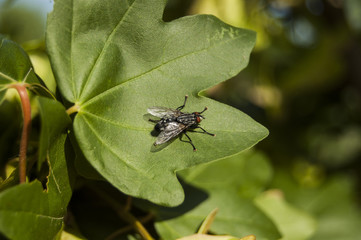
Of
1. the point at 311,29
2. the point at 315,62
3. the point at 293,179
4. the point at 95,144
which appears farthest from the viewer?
the point at 311,29

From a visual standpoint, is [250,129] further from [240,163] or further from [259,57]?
[259,57]

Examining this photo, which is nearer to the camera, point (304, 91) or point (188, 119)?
point (188, 119)

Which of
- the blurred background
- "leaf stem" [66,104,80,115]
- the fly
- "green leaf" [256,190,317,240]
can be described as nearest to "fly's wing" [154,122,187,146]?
the fly

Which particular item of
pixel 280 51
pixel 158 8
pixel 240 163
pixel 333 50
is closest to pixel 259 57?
pixel 280 51

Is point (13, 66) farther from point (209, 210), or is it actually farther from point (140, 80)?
point (209, 210)

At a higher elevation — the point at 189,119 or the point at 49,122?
the point at 49,122

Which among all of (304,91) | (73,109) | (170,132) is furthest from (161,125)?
(304,91)
